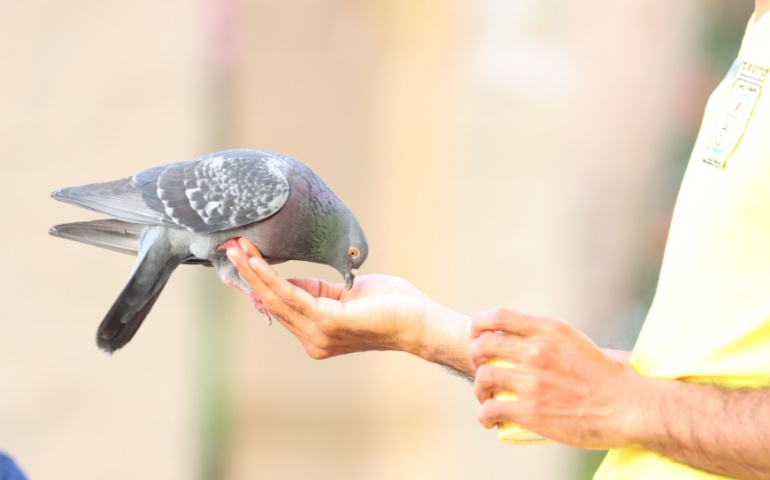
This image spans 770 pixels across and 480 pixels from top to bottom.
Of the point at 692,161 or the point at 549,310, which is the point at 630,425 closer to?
the point at 692,161

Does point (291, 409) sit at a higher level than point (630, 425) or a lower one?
lower

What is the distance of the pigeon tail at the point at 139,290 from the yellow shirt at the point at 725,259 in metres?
1.50

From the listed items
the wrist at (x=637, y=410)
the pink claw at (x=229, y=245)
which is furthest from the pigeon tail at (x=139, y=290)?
the wrist at (x=637, y=410)

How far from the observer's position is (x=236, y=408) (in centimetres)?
515

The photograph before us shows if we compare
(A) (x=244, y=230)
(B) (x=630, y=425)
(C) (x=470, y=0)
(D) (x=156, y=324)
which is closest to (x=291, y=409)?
(D) (x=156, y=324)

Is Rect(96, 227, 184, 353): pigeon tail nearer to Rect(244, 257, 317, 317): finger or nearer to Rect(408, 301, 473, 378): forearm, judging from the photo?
Rect(244, 257, 317, 317): finger

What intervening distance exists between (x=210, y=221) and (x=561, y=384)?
1312 millimetres

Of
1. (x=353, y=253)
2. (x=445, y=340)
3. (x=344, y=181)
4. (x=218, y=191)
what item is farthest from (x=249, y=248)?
(x=344, y=181)

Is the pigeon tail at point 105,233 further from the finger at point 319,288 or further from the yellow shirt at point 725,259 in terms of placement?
the yellow shirt at point 725,259

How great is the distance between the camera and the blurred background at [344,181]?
14.3 feet

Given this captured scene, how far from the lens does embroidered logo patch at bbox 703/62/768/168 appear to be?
4.82 feet

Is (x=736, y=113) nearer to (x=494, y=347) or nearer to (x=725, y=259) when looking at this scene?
(x=725, y=259)

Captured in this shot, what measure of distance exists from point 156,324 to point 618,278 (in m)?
2.51

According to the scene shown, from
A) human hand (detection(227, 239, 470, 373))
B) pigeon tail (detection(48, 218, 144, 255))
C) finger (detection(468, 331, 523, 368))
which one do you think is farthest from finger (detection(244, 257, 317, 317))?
finger (detection(468, 331, 523, 368))
